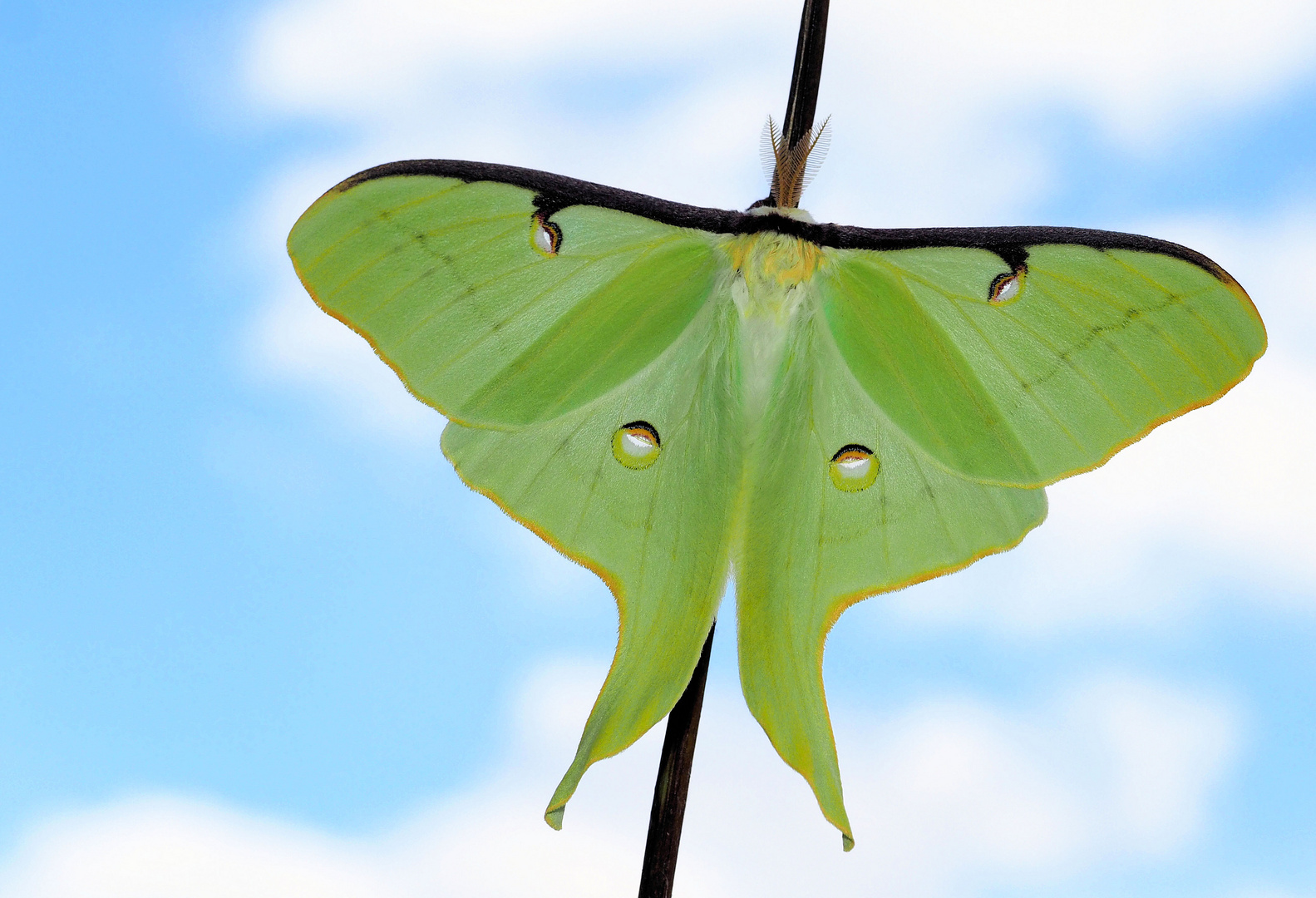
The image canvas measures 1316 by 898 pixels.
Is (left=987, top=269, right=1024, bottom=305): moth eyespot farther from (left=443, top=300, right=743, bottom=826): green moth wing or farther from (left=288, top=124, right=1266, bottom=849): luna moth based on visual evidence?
(left=443, top=300, right=743, bottom=826): green moth wing

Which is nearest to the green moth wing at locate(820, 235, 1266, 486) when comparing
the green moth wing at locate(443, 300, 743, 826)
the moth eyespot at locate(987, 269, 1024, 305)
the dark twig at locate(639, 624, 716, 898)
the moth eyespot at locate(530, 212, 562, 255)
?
the moth eyespot at locate(987, 269, 1024, 305)

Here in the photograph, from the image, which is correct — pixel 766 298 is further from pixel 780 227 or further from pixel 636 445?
pixel 636 445

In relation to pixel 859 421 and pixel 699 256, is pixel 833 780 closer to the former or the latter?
pixel 859 421

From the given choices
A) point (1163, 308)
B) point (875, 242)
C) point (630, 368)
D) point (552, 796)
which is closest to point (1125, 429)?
point (1163, 308)

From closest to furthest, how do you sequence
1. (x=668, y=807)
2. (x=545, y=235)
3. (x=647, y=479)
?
(x=668, y=807), (x=545, y=235), (x=647, y=479)

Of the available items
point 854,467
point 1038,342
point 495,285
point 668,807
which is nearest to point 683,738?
point 668,807

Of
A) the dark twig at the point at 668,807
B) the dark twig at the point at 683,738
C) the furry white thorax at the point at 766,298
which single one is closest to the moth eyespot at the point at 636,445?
the furry white thorax at the point at 766,298

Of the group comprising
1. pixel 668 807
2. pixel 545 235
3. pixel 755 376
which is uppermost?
pixel 545 235
